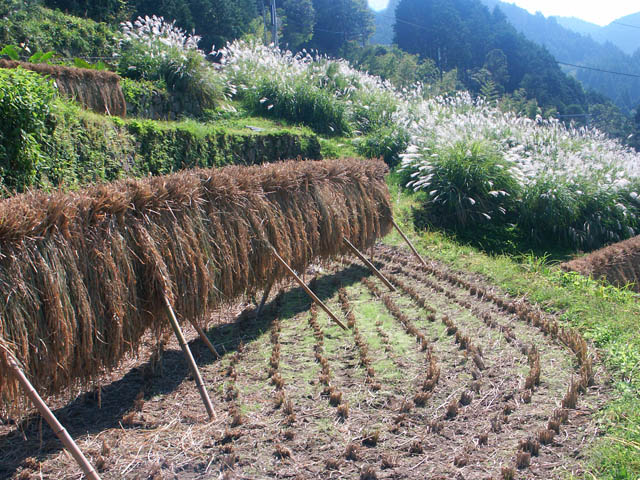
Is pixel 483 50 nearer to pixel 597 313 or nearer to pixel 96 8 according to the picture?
pixel 96 8

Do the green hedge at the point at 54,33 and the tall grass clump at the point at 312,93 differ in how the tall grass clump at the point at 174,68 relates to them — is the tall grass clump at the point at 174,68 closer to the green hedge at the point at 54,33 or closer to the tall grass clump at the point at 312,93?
the green hedge at the point at 54,33

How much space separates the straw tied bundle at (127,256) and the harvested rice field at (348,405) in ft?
1.56

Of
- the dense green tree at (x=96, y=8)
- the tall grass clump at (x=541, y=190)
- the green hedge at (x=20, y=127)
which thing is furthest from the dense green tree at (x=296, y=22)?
the green hedge at (x=20, y=127)

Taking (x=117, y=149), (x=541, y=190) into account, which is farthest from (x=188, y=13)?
(x=541, y=190)

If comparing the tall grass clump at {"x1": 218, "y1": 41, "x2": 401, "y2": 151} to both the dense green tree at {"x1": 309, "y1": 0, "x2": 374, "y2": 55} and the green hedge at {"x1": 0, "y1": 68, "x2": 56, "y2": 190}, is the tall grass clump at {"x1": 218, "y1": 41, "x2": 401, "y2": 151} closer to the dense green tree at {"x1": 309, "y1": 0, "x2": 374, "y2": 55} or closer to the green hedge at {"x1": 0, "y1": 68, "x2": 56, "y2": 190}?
the green hedge at {"x1": 0, "y1": 68, "x2": 56, "y2": 190}

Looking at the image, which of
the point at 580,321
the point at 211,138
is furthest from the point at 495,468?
the point at 211,138

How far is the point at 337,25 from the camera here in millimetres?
49125

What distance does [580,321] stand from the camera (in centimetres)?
545

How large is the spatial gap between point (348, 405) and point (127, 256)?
2.03 m

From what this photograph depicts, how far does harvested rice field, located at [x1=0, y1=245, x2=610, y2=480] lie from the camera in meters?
3.21

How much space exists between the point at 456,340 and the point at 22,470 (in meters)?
3.69

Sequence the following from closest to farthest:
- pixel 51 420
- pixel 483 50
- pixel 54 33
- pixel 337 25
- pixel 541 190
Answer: pixel 51 420 → pixel 541 190 → pixel 54 33 → pixel 337 25 → pixel 483 50

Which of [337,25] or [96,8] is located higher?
[337,25]

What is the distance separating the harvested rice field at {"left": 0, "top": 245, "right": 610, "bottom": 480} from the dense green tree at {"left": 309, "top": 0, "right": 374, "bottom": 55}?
44266mm
